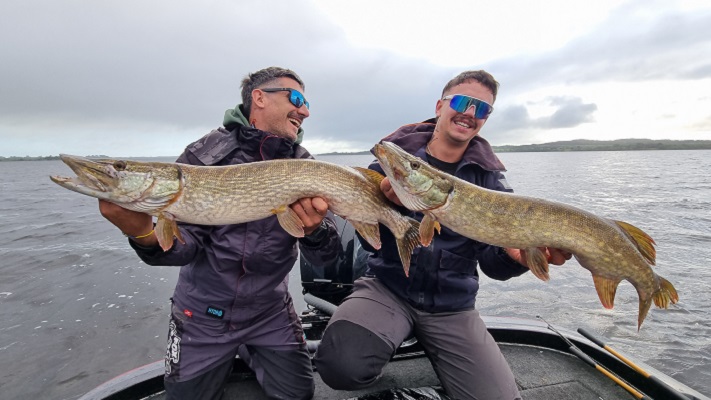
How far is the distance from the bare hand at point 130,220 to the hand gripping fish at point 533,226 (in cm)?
152

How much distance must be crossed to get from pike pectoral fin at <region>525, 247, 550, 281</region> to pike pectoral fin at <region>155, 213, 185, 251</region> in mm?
2280

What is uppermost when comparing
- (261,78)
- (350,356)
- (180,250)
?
(261,78)

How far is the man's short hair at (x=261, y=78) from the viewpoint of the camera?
313cm

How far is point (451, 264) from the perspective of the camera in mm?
2957

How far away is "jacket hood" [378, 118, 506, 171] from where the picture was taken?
3111mm

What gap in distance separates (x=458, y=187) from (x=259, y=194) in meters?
1.30

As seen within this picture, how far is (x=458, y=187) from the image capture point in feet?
8.19

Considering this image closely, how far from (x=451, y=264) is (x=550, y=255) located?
695 millimetres

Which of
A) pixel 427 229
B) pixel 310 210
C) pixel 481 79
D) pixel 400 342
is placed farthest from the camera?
pixel 481 79

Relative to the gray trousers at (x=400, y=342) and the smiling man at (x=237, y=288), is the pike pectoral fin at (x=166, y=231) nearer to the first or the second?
the smiling man at (x=237, y=288)

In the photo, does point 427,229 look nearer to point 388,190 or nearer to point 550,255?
point 388,190

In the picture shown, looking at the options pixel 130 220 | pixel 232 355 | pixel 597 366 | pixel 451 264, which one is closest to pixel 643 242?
pixel 597 366

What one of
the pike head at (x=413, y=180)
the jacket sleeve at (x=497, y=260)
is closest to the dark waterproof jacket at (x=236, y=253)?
the pike head at (x=413, y=180)

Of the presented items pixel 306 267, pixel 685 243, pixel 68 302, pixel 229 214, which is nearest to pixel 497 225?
pixel 229 214
